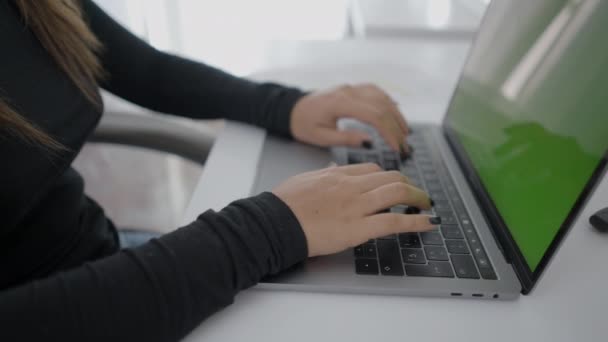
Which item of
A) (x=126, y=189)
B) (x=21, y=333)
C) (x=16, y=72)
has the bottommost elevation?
(x=126, y=189)

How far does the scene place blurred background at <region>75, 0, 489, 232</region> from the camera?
0.99 metres

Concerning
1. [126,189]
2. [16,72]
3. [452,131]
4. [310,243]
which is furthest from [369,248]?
[126,189]

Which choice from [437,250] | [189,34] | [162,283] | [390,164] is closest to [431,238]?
[437,250]

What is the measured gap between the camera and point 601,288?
390 mm

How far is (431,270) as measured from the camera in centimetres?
38

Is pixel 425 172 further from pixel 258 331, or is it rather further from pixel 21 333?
pixel 21 333

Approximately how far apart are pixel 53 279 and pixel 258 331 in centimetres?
16

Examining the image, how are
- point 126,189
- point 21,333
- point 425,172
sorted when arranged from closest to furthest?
point 21,333, point 425,172, point 126,189

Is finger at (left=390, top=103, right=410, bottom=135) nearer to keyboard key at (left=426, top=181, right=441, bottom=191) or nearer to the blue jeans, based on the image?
keyboard key at (left=426, top=181, right=441, bottom=191)

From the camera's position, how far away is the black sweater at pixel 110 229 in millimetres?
313

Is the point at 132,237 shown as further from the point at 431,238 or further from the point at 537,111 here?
the point at 537,111

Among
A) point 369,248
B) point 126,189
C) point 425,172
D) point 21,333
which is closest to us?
A: point 21,333

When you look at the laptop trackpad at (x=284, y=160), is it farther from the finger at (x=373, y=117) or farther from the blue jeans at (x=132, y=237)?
the blue jeans at (x=132, y=237)

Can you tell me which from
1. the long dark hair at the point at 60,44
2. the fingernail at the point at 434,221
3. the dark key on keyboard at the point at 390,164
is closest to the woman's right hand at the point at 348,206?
the fingernail at the point at 434,221
